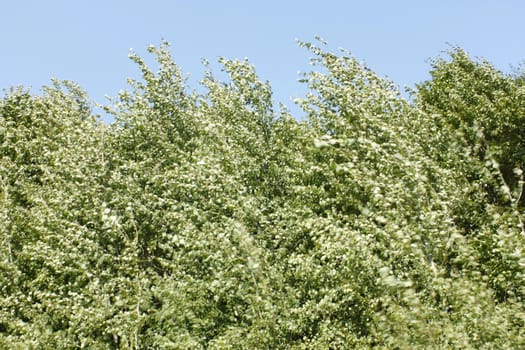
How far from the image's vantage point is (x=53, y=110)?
79.2ft

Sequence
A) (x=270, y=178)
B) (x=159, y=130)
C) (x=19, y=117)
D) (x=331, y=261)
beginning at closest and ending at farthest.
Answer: (x=331, y=261) < (x=270, y=178) < (x=159, y=130) < (x=19, y=117)

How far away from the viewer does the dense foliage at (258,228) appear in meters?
8.67

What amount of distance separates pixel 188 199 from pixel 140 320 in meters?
3.82

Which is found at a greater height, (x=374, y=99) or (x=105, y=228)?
(x=374, y=99)

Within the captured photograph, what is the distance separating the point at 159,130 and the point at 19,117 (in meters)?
12.6

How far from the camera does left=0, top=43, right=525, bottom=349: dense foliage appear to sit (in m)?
8.67

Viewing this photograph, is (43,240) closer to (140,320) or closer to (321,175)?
(140,320)

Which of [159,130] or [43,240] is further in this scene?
[159,130]

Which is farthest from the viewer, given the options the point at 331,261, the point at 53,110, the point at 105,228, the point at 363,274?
the point at 53,110

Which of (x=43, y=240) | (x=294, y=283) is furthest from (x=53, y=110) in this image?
(x=294, y=283)

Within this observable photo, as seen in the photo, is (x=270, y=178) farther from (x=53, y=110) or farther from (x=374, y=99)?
(x=53, y=110)

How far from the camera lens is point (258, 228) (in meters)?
13.2

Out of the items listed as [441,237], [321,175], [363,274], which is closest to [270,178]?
[321,175]

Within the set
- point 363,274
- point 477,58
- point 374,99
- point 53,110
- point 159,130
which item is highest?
point 53,110
